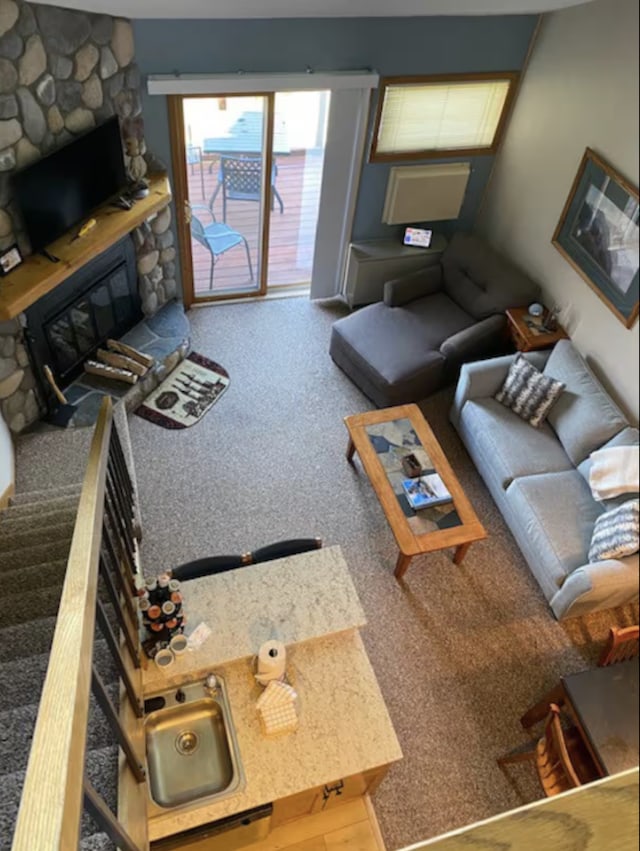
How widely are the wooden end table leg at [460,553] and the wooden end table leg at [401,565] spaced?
10.8 inches

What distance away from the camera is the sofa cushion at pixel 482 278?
1862mm

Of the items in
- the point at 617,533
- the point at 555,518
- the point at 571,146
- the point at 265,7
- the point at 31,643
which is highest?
the point at 571,146

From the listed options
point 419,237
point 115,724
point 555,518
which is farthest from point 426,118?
point 115,724

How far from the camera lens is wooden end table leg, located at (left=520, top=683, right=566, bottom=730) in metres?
2.16

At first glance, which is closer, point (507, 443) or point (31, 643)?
point (31, 643)

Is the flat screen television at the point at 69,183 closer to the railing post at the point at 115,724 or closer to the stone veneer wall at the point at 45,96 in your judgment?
the stone veneer wall at the point at 45,96

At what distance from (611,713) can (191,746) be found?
4.68ft

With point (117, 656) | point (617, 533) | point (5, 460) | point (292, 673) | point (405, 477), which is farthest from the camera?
point (405, 477)

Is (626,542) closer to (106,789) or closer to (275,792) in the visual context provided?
(106,789)

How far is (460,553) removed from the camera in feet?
10.8

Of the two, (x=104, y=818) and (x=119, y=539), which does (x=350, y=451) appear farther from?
(x=104, y=818)

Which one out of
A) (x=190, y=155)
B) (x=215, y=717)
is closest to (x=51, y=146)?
(x=190, y=155)

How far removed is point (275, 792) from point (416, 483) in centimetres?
166

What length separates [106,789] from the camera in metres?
1.56
